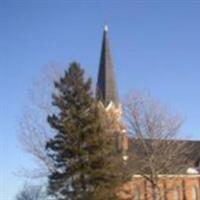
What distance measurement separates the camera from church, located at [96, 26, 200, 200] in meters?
44.0

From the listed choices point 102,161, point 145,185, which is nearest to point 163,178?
point 145,185

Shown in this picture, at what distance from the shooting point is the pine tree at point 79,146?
109 ft

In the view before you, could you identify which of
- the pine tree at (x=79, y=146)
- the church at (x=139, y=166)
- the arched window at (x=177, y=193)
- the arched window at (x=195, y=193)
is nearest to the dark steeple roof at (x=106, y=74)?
the church at (x=139, y=166)

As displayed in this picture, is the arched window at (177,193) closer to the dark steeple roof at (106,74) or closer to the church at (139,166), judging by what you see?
the church at (139,166)

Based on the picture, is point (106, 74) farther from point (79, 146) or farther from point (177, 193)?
point (79, 146)

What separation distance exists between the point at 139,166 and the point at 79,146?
42.9ft

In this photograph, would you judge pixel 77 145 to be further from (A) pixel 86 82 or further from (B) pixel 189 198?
(B) pixel 189 198

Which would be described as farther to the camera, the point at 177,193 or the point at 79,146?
the point at 177,193

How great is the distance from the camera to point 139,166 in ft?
150

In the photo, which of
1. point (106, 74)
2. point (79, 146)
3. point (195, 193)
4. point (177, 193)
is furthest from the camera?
point (195, 193)

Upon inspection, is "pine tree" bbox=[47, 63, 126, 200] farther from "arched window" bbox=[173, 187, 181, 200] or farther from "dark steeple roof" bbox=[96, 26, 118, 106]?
"arched window" bbox=[173, 187, 181, 200]

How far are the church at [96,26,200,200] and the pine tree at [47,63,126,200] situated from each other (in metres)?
2.78

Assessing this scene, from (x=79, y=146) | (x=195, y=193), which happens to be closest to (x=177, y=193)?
(x=195, y=193)

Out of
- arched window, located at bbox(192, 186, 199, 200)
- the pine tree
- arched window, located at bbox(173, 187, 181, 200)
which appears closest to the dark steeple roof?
arched window, located at bbox(173, 187, 181, 200)
